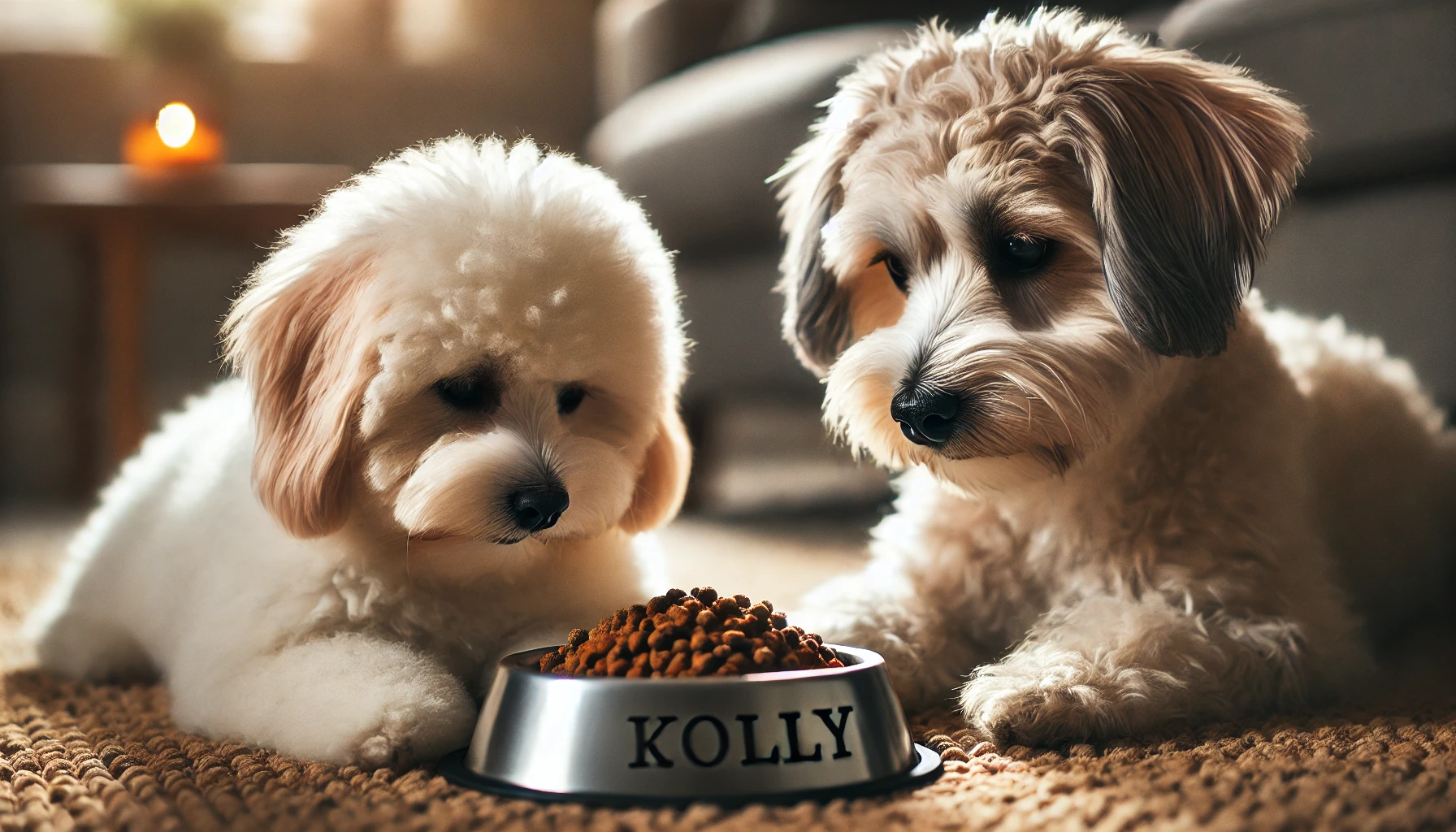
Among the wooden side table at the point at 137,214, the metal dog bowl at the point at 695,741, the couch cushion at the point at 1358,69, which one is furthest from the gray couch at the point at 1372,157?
the wooden side table at the point at 137,214

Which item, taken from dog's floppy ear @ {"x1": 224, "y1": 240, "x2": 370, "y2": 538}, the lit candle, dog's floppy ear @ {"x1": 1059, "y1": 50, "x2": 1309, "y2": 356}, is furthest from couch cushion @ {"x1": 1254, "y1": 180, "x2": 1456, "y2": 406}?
the lit candle

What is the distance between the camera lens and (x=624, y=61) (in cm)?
404

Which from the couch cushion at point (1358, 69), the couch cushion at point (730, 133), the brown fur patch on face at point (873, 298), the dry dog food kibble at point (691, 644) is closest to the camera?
the dry dog food kibble at point (691, 644)

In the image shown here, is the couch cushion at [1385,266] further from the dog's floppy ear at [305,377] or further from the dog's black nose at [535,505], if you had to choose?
the dog's floppy ear at [305,377]

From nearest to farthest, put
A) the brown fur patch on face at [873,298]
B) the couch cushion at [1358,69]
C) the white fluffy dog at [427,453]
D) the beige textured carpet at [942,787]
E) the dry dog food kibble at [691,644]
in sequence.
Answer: the beige textured carpet at [942,787], the dry dog food kibble at [691,644], the white fluffy dog at [427,453], the brown fur patch on face at [873,298], the couch cushion at [1358,69]

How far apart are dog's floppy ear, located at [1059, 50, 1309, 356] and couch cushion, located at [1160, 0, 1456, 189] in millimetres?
769

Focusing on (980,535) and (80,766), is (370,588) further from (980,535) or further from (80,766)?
(980,535)

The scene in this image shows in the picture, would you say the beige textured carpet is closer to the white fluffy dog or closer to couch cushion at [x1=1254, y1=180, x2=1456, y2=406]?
the white fluffy dog

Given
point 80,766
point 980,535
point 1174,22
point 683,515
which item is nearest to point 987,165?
point 980,535

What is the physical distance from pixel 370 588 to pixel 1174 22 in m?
1.95

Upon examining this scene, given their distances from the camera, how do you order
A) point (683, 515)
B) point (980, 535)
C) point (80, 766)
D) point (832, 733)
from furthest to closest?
point (683, 515)
point (980, 535)
point (80, 766)
point (832, 733)

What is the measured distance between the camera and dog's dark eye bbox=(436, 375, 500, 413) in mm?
1367

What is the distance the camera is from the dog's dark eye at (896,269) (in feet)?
5.32

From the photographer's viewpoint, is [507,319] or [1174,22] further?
[1174,22]
